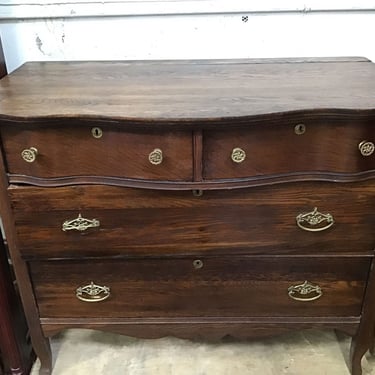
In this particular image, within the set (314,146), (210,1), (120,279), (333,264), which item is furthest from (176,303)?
(210,1)

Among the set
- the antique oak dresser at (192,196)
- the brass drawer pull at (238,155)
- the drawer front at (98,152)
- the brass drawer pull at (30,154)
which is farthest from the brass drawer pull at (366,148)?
the brass drawer pull at (30,154)

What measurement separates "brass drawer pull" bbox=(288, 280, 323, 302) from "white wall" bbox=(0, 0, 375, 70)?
743mm

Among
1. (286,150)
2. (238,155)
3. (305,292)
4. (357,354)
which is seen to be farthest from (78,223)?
(357,354)

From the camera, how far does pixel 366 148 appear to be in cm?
109

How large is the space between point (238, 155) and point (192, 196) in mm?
158

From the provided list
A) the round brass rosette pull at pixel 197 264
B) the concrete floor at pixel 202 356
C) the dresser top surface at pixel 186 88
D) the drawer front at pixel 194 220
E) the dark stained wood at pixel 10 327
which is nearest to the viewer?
the dresser top surface at pixel 186 88

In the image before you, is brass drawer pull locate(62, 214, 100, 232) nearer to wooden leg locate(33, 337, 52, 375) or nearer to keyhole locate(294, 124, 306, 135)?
wooden leg locate(33, 337, 52, 375)

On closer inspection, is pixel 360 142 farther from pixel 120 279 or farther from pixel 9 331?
pixel 9 331

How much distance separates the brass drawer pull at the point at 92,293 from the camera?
4.30 feet

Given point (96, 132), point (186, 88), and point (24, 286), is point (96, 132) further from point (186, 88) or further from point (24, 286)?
point (24, 286)

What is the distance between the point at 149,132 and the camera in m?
1.07

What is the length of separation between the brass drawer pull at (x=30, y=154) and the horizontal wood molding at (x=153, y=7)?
0.58m

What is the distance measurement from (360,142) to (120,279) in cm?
71

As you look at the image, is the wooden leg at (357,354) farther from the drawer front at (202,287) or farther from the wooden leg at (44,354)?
the wooden leg at (44,354)
